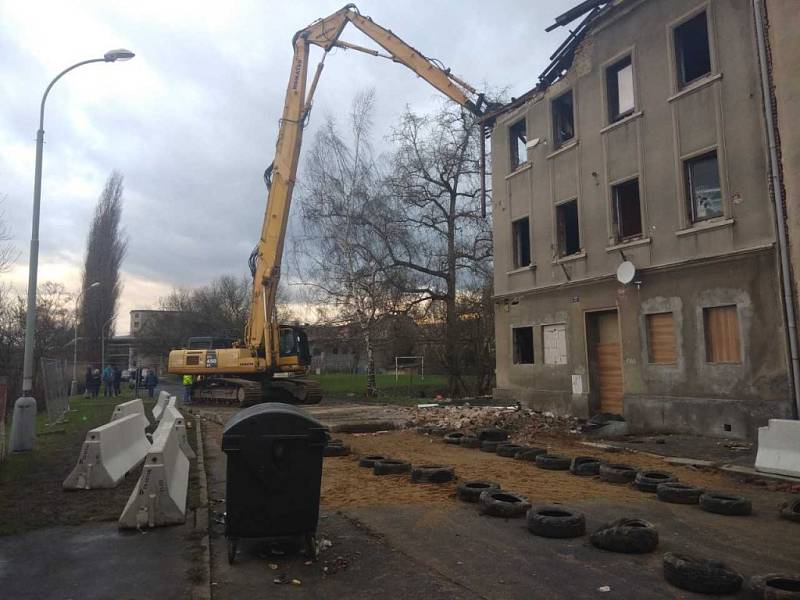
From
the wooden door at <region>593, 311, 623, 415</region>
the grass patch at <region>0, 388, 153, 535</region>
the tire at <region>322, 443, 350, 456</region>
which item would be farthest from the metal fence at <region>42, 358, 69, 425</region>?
the wooden door at <region>593, 311, 623, 415</region>

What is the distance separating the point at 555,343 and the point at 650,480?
9.87m

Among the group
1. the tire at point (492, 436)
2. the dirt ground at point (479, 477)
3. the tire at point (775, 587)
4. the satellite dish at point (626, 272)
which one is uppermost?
the satellite dish at point (626, 272)

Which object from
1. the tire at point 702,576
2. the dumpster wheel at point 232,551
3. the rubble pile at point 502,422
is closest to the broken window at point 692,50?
the rubble pile at point 502,422

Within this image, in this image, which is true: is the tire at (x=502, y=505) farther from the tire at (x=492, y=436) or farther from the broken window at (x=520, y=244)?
the broken window at (x=520, y=244)

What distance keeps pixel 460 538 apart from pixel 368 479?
348cm

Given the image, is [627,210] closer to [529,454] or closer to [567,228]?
[567,228]

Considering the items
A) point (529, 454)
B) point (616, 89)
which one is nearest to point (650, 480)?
point (529, 454)

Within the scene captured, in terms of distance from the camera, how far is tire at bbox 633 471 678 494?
8.27 m

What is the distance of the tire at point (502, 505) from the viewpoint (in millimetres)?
6828

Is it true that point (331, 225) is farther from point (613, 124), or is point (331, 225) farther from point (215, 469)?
point (215, 469)

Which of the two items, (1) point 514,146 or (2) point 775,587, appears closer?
(2) point 775,587

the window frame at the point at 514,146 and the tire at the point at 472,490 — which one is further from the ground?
the window frame at the point at 514,146

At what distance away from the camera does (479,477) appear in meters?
9.40

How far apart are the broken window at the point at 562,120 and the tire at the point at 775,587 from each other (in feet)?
50.7
